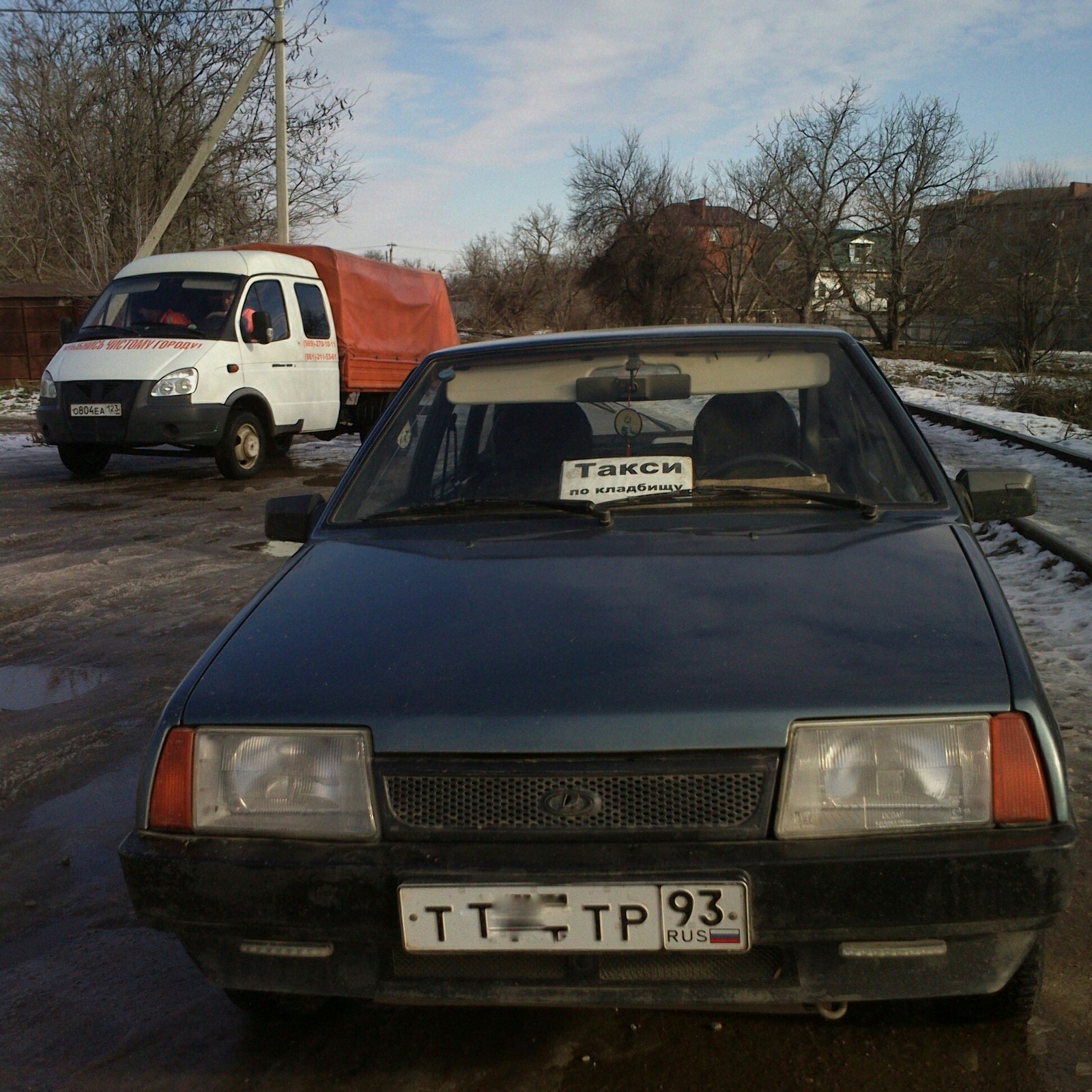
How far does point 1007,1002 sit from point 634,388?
1757mm

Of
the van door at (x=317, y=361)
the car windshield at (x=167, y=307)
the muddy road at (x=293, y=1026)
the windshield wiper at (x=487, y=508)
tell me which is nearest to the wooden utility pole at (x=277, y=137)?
the van door at (x=317, y=361)

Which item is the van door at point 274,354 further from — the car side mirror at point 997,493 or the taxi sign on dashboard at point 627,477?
the car side mirror at point 997,493

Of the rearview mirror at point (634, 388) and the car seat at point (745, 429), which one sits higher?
the rearview mirror at point (634, 388)

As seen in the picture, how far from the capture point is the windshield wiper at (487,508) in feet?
9.11

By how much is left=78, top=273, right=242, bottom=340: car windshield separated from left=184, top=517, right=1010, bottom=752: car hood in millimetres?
9911

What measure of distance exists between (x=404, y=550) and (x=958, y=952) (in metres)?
1.45

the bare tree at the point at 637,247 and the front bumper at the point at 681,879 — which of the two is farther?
the bare tree at the point at 637,247

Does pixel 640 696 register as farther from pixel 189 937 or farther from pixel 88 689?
pixel 88 689

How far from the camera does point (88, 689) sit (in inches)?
192

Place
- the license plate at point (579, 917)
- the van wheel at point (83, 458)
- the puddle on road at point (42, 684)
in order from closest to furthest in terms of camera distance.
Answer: the license plate at point (579, 917) < the puddle on road at point (42, 684) < the van wheel at point (83, 458)

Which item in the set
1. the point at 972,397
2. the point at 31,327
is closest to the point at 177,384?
the point at 31,327

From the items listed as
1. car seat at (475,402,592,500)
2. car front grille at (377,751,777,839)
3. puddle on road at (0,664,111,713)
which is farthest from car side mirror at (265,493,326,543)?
puddle on road at (0,664,111,713)

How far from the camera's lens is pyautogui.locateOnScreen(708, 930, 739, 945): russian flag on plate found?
5.95ft

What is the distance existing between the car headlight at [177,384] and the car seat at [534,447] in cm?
870
